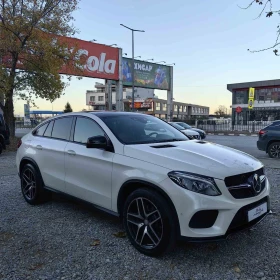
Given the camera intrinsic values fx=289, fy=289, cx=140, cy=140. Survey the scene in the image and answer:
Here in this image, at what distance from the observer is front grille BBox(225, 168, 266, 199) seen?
290 cm

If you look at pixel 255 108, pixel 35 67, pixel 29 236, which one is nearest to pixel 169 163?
pixel 29 236

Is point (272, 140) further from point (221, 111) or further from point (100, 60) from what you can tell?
point (221, 111)

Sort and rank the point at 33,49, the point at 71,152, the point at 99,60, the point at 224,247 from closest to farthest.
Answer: the point at 224,247
the point at 71,152
the point at 33,49
the point at 99,60

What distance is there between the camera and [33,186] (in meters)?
5.03

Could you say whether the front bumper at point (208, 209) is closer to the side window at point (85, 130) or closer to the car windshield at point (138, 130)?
the car windshield at point (138, 130)

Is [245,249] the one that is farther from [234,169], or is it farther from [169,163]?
[169,163]

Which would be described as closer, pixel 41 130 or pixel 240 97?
pixel 41 130

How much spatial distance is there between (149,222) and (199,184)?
2.43 feet

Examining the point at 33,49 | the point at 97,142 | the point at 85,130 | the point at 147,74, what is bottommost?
the point at 97,142

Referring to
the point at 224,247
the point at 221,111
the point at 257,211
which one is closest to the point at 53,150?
the point at 224,247

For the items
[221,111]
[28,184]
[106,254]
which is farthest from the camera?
[221,111]

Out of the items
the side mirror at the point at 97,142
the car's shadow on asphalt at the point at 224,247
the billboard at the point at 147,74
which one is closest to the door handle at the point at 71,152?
the side mirror at the point at 97,142

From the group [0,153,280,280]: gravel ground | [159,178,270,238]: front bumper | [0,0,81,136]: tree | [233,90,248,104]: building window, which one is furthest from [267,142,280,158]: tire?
[233,90,248,104]: building window

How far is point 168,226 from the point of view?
9.62 feet
